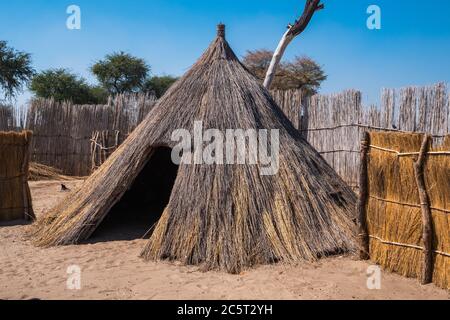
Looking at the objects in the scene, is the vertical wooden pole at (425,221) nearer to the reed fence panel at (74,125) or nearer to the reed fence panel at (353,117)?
the reed fence panel at (353,117)

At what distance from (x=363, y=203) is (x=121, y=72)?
934 inches

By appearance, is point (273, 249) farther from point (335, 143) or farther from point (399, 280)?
point (335, 143)

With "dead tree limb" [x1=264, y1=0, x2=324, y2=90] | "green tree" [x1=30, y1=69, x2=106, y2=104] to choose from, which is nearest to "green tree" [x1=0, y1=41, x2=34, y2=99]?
"green tree" [x1=30, y1=69, x2=106, y2=104]

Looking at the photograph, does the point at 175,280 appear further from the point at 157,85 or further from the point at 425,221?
the point at 157,85

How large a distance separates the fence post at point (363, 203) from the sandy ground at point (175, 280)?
7.7 inches

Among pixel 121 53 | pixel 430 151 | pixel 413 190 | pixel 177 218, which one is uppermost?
pixel 121 53

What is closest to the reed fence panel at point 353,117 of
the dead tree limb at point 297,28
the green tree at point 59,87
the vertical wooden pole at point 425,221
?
the dead tree limb at point 297,28

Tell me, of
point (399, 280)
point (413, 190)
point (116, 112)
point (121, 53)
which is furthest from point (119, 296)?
point (121, 53)

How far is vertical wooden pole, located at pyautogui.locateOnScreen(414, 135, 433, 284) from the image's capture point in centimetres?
473

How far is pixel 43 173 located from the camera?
14352mm

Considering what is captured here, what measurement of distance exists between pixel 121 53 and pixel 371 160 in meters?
24.3

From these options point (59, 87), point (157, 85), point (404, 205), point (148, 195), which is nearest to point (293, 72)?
point (157, 85)

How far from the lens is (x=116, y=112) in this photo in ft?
49.3

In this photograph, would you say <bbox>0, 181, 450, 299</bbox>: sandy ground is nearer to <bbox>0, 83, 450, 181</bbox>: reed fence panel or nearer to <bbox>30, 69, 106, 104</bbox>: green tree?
<bbox>0, 83, 450, 181</bbox>: reed fence panel
